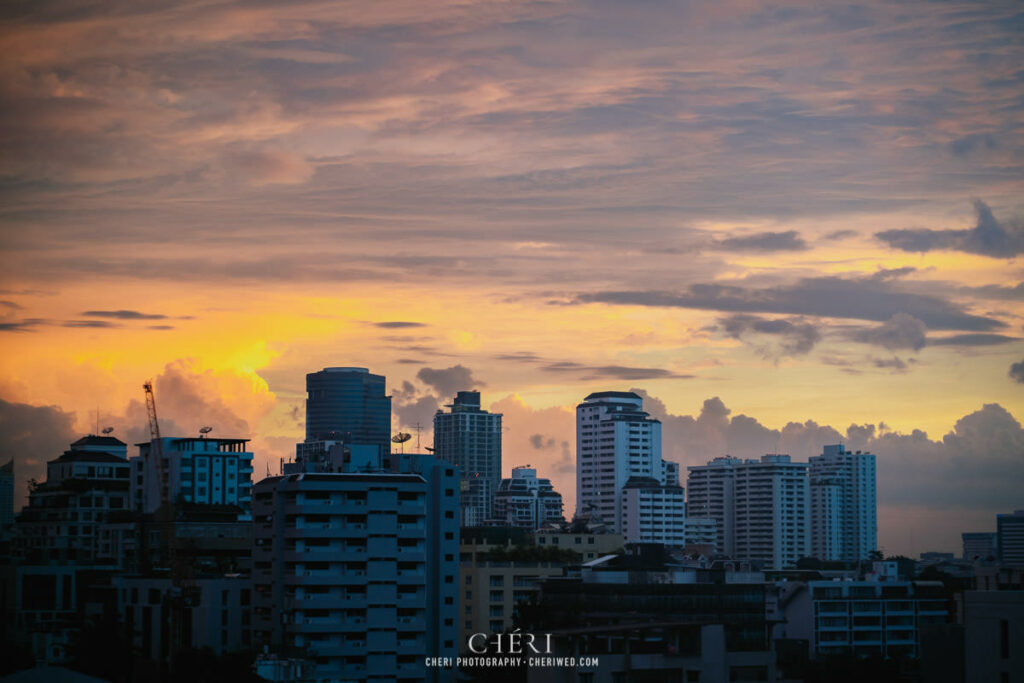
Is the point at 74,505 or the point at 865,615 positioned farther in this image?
the point at 74,505

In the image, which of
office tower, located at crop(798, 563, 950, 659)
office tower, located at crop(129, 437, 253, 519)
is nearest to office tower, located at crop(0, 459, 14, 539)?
office tower, located at crop(129, 437, 253, 519)

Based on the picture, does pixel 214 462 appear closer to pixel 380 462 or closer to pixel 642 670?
pixel 380 462

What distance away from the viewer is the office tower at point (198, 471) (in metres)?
154

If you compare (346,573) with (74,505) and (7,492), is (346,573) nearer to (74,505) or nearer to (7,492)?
(74,505)

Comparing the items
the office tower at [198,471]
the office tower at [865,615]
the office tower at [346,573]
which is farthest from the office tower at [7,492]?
the office tower at [865,615]

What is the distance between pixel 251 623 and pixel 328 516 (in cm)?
935

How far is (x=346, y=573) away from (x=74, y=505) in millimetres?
72204

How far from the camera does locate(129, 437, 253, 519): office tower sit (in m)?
154

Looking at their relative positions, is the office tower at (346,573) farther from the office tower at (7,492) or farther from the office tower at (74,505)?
the office tower at (7,492)

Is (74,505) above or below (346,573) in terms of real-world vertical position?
above

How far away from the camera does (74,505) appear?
497 feet

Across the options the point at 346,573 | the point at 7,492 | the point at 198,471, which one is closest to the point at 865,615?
the point at 346,573

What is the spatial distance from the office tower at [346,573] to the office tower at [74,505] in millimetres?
47598

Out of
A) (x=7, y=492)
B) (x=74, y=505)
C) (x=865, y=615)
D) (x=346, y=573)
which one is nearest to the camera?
(x=346, y=573)
